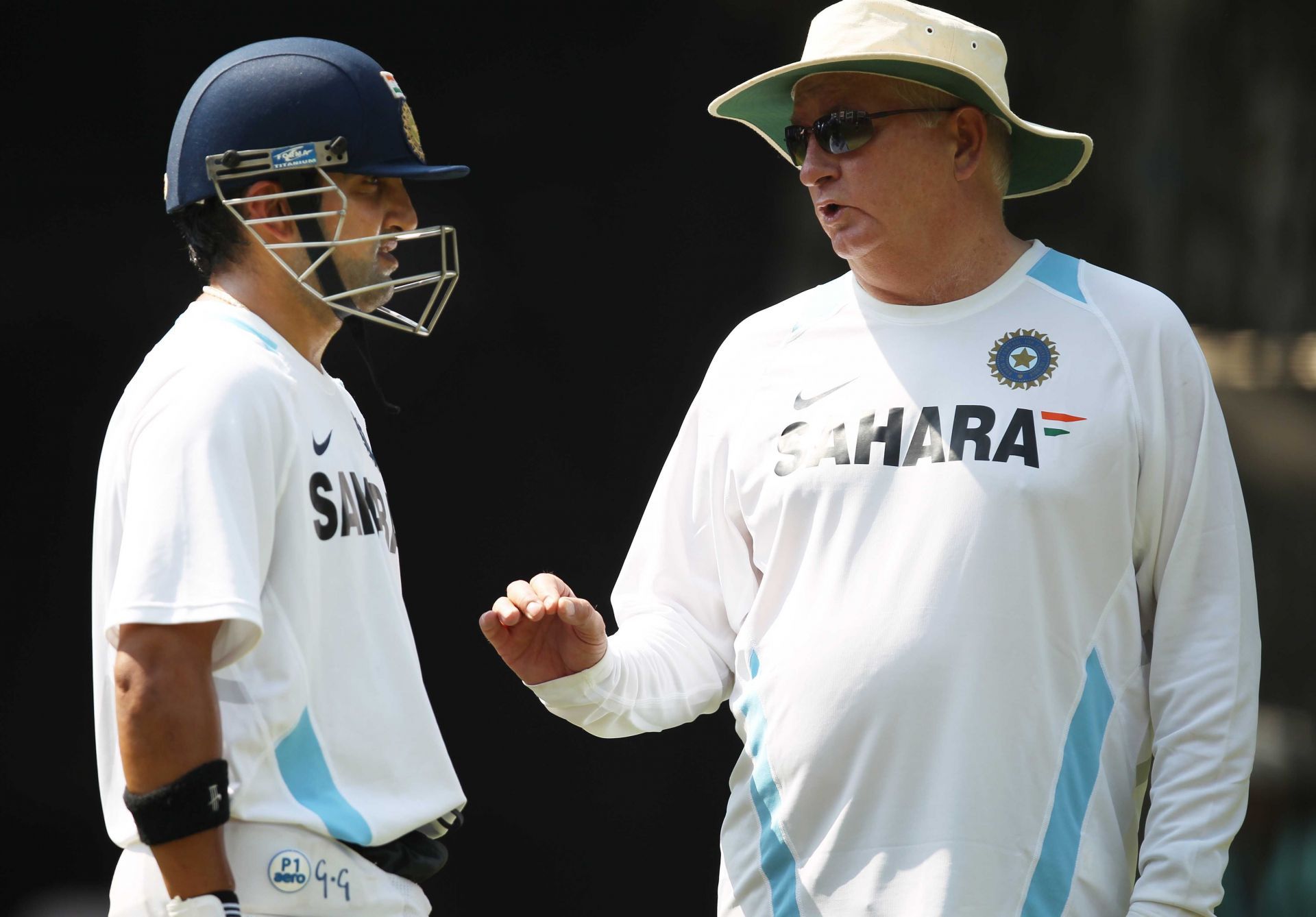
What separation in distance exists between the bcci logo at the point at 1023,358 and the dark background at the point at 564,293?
160 cm

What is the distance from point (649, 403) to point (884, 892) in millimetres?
1984

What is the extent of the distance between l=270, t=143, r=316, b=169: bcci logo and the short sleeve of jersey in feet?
1.16

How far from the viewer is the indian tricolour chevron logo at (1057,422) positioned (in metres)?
2.33

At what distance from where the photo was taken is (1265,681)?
3.86 m

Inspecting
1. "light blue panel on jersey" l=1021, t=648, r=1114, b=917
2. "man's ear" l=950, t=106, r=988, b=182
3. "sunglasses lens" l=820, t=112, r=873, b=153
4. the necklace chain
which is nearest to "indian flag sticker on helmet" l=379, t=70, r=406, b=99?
the necklace chain

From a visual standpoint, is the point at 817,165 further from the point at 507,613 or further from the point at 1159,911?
the point at 1159,911

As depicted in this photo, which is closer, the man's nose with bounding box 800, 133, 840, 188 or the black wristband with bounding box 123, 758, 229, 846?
the black wristband with bounding box 123, 758, 229, 846

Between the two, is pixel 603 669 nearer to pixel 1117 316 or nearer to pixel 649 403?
pixel 1117 316

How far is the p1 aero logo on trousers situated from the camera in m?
2.34

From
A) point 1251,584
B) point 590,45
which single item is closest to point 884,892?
point 1251,584

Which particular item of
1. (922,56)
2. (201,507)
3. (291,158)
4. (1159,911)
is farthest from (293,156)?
(1159,911)

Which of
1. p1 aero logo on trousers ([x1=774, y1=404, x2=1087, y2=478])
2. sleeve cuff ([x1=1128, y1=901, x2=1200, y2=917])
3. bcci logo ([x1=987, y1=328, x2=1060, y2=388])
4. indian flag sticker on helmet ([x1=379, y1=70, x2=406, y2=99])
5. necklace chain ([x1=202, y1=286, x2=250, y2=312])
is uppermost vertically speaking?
indian flag sticker on helmet ([x1=379, y1=70, x2=406, y2=99])

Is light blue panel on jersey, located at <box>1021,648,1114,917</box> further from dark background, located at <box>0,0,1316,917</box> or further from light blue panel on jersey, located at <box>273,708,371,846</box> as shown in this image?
dark background, located at <box>0,0,1316,917</box>

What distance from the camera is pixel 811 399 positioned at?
2.52m
